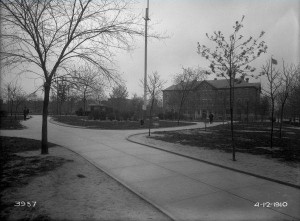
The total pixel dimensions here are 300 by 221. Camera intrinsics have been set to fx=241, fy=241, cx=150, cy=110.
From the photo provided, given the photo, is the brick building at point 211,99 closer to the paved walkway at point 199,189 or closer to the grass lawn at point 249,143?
Answer: the grass lawn at point 249,143

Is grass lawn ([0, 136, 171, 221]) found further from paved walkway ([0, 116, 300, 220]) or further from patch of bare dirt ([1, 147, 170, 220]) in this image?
paved walkway ([0, 116, 300, 220])

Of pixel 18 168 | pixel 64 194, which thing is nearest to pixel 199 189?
pixel 64 194

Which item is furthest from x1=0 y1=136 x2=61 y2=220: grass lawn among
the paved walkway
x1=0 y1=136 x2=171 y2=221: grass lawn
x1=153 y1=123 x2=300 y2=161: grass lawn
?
x1=153 y1=123 x2=300 y2=161: grass lawn

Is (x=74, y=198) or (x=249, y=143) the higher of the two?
(x=249, y=143)

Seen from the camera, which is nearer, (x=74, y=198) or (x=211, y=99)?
(x=74, y=198)

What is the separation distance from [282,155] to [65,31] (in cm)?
1025

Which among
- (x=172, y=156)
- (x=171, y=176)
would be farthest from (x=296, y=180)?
(x=172, y=156)

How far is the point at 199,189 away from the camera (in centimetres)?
570

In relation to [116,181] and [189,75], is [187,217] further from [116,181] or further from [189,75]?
[189,75]

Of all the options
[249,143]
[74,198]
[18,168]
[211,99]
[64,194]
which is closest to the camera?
[74,198]

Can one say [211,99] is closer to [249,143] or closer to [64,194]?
[249,143]

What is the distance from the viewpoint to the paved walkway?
4.43m

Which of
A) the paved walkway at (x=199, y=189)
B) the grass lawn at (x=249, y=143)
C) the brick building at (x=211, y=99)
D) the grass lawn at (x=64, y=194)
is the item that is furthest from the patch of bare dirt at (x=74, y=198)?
the brick building at (x=211, y=99)

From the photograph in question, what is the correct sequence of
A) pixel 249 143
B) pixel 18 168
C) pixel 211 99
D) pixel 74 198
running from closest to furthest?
pixel 74 198, pixel 18 168, pixel 249 143, pixel 211 99
